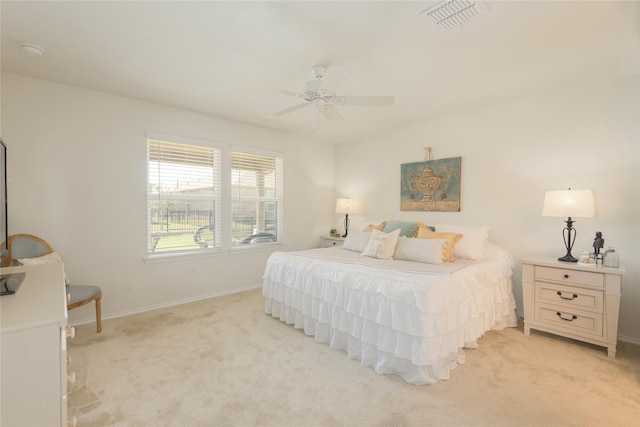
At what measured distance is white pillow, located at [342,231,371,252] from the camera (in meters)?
3.62

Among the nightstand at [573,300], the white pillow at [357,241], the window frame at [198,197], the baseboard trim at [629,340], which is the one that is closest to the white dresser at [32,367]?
the window frame at [198,197]

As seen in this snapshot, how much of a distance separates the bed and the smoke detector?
2658mm

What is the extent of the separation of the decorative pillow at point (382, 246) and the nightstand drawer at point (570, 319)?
1.45 m

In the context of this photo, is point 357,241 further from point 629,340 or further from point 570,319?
point 629,340

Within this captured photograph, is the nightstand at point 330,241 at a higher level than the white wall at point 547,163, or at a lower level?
lower

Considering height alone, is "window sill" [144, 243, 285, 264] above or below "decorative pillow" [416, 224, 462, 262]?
below

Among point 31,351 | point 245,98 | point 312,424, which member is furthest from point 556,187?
point 31,351

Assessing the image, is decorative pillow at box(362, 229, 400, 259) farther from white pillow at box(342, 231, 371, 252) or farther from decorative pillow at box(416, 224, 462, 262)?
decorative pillow at box(416, 224, 462, 262)

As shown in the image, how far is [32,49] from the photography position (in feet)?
7.50

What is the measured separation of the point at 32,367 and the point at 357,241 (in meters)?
3.08

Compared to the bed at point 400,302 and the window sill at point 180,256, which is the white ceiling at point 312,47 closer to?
the bed at point 400,302

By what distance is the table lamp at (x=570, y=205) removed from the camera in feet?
8.53

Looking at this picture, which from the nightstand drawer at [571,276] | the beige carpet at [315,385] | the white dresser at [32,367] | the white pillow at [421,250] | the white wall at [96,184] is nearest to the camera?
the white dresser at [32,367]


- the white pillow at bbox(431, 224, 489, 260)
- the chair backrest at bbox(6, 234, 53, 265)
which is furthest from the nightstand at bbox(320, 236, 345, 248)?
the chair backrest at bbox(6, 234, 53, 265)
